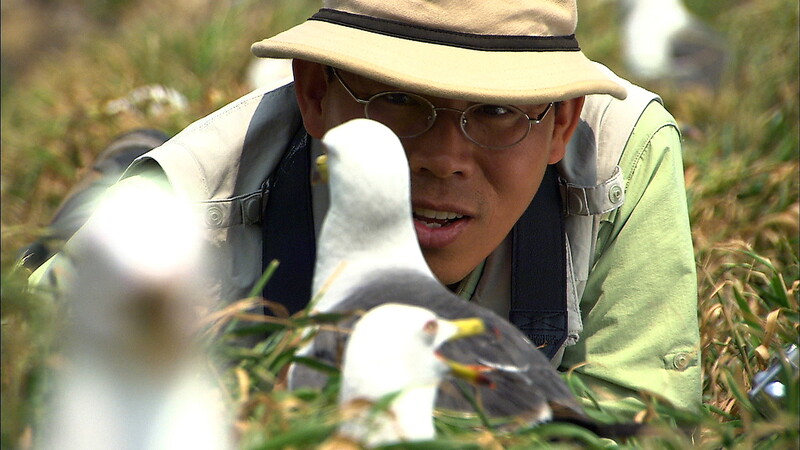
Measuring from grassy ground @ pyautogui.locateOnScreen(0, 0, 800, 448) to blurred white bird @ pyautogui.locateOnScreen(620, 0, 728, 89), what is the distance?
0.16 m

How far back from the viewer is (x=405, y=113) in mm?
2283

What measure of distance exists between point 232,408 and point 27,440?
0.89ft

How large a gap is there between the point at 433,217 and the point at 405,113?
0.22m

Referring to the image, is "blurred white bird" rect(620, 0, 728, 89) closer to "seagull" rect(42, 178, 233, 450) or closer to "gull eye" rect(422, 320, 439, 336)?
"gull eye" rect(422, 320, 439, 336)

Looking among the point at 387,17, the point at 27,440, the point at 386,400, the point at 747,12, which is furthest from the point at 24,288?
the point at 747,12

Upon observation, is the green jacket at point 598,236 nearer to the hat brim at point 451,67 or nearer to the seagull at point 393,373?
the hat brim at point 451,67

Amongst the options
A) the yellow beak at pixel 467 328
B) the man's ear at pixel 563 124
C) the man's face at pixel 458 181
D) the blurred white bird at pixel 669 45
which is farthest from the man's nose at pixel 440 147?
the blurred white bird at pixel 669 45

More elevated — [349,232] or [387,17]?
[387,17]

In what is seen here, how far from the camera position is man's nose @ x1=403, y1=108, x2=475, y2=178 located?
7.43ft

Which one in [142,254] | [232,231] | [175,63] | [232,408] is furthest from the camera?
[175,63]

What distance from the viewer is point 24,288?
69.9 inches

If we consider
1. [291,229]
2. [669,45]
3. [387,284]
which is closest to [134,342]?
[387,284]

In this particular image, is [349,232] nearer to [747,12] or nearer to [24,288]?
[24,288]

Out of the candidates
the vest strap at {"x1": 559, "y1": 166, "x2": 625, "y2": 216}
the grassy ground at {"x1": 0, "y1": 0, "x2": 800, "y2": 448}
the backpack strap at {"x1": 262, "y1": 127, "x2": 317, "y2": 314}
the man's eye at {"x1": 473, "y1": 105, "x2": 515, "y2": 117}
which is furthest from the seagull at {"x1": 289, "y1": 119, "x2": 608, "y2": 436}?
the vest strap at {"x1": 559, "y1": 166, "x2": 625, "y2": 216}
